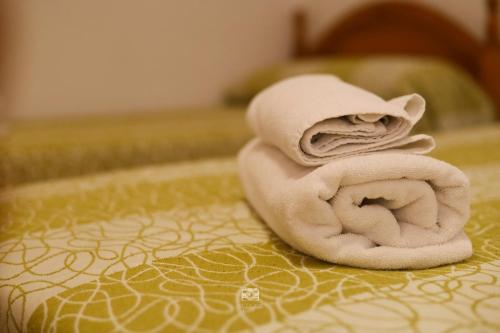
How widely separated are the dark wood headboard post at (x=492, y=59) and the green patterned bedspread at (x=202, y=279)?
1.16 m

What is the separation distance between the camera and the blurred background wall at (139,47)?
2412mm

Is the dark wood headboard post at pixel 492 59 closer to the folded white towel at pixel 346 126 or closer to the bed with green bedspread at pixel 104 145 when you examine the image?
the bed with green bedspread at pixel 104 145

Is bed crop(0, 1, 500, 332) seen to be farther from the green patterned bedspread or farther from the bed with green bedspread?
the bed with green bedspread

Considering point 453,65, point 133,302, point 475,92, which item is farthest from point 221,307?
point 453,65

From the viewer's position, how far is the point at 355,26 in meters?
2.54

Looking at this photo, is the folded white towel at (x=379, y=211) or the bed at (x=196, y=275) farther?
the folded white towel at (x=379, y=211)

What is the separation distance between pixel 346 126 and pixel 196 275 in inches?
11.2

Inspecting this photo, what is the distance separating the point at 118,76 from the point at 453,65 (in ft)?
5.33

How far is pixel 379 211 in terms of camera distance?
0.64m

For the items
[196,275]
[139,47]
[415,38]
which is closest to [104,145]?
[196,275]

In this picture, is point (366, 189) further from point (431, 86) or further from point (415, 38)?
point (415, 38)

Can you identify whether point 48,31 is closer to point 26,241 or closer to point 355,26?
point 355,26

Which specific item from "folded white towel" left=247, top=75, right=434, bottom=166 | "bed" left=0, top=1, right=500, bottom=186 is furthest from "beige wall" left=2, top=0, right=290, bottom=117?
"folded white towel" left=247, top=75, right=434, bottom=166

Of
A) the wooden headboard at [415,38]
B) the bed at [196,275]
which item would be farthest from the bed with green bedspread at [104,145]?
the wooden headboard at [415,38]
